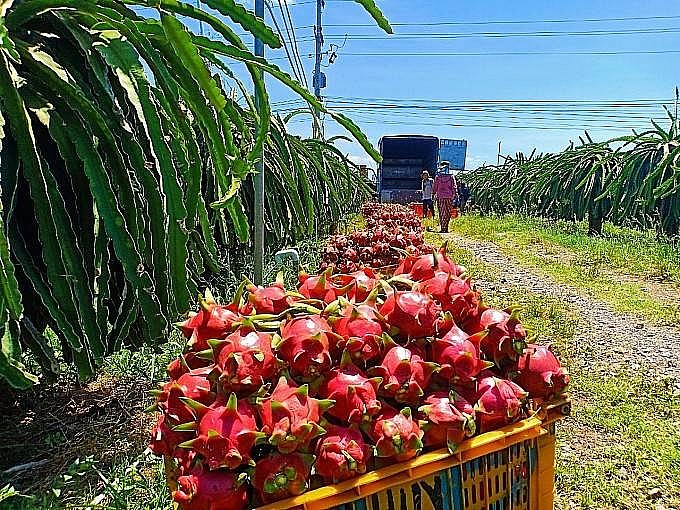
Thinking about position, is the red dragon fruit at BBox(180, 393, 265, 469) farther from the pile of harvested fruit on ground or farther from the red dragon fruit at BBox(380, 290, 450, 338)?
the red dragon fruit at BBox(380, 290, 450, 338)

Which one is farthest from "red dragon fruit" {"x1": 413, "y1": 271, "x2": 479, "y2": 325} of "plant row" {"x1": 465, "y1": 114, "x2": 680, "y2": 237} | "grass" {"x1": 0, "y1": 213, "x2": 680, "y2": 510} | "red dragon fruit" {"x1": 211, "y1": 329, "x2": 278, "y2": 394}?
"plant row" {"x1": 465, "y1": 114, "x2": 680, "y2": 237}

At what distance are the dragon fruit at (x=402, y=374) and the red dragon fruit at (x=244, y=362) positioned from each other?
0.25m

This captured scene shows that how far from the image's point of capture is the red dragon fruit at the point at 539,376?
1715 mm

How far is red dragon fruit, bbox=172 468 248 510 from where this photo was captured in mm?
1299

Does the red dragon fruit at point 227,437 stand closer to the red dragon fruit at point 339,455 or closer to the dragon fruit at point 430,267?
the red dragon fruit at point 339,455

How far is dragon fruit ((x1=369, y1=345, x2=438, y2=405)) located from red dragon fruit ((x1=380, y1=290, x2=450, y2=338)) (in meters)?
0.09

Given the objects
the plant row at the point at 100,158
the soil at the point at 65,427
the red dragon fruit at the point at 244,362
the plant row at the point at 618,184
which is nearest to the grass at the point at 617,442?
the red dragon fruit at the point at 244,362

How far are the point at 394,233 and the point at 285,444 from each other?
13.1ft

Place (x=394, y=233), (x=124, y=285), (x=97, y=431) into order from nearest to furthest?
(x=124, y=285) < (x=97, y=431) < (x=394, y=233)

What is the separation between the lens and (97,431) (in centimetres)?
289

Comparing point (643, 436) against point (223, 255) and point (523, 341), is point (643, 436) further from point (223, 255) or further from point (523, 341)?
point (223, 255)

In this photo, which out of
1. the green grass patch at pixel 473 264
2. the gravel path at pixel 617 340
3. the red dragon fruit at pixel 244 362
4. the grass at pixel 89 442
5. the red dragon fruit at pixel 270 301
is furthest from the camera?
the green grass patch at pixel 473 264

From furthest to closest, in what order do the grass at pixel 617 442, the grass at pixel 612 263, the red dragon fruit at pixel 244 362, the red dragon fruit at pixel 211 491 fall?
the grass at pixel 612 263, the grass at pixel 617 442, the red dragon fruit at pixel 244 362, the red dragon fruit at pixel 211 491

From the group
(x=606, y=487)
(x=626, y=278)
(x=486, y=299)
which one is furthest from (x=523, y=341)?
(x=626, y=278)
